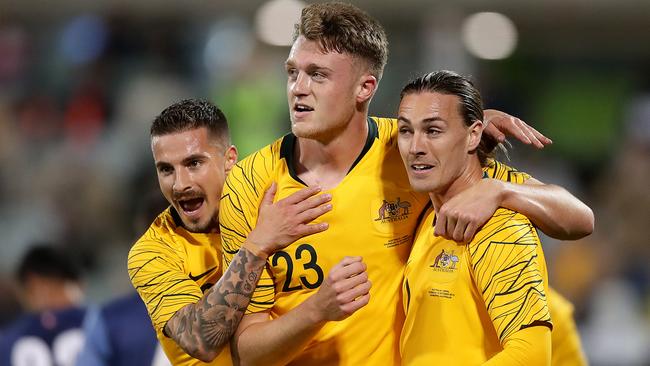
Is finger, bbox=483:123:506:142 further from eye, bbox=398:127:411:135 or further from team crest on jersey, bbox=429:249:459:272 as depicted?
team crest on jersey, bbox=429:249:459:272

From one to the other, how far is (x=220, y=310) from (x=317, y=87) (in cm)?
91

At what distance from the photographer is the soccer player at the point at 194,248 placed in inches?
165

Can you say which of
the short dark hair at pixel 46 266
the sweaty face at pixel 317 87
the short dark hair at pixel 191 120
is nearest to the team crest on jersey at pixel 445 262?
the sweaty face at pixel 317 87

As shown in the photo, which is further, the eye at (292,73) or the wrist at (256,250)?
the eye at (292,73)

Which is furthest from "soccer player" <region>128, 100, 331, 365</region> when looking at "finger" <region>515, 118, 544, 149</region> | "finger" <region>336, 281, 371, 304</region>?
"finger" <region>515, 118, 544, 149</region>

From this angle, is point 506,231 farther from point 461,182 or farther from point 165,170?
point 165,170

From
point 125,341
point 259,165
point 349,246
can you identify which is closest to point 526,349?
point 349,246

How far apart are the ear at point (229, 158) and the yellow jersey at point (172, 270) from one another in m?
0.29

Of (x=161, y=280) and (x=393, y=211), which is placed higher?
(x=393, y=211)

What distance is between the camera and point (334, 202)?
13.9 feet

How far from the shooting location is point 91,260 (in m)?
10.4

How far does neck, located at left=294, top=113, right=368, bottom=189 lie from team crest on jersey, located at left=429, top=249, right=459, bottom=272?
57 cm

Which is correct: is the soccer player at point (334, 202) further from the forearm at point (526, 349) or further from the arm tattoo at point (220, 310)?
the forearm at point (526, 349)

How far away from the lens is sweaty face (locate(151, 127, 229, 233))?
466 centimetres
